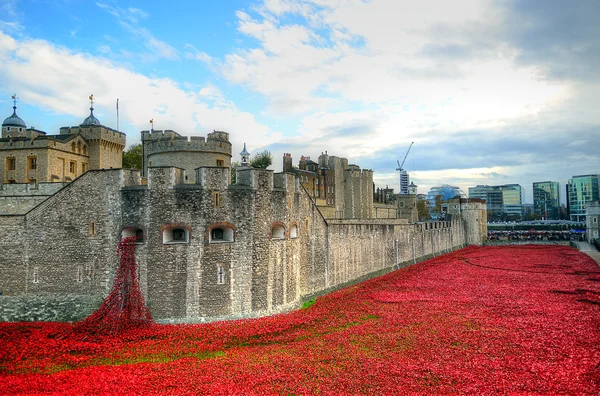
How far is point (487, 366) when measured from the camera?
42.7 ft

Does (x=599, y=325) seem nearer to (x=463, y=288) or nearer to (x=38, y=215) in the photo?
(x=463, y=288)

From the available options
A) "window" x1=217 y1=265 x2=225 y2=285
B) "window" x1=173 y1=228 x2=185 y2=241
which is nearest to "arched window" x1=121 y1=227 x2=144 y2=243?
"window" x1=173 y1=228 x2=185 y2=241

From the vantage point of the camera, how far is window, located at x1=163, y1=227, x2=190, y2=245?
18781 millimetres

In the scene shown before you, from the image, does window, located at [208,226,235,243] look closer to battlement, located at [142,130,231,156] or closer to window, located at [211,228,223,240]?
window, located at [211,228,223,240]

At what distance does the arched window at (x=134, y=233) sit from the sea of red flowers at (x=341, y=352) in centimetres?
384

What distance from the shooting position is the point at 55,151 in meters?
34.4

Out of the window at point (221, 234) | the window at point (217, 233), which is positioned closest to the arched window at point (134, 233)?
the window at point (221, 234)

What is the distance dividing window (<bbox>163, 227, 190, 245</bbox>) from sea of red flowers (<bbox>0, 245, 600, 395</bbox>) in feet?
11.7

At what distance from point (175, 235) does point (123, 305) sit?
3568 mm

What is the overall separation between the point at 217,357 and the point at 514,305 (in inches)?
620

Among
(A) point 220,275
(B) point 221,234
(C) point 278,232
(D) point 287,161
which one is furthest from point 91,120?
(A) point 220,275

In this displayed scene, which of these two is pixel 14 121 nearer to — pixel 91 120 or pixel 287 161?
pixel 91 120

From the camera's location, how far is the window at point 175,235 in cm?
1878

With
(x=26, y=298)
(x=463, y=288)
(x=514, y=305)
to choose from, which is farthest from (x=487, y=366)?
(x=26, y=298)
